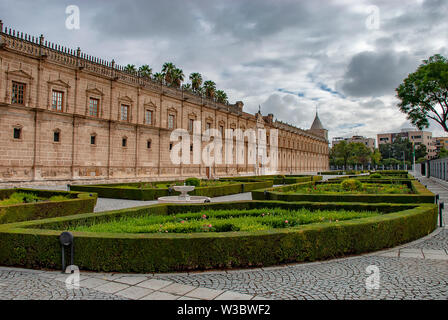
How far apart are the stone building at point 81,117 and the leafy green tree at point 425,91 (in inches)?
872

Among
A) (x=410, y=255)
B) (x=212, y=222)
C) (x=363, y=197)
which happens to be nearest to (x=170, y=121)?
(x=363, y=197)

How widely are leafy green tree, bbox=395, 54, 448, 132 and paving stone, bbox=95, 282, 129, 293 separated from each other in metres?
→ 27.9

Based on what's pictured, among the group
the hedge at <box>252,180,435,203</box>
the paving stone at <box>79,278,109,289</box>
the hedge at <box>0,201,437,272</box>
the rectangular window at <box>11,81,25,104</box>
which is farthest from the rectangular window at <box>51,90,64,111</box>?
the paving stone at <box>79,278,109,289</box>

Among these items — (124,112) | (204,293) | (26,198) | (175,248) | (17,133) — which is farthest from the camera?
(124,112)

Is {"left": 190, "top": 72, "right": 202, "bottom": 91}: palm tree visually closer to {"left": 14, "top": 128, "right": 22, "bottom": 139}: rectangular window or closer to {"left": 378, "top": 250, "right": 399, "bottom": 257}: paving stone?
{"left": 14, "top": 128, "right": 22, "bottom": 139}: rectangular window

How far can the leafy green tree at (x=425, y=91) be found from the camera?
25.0 meters

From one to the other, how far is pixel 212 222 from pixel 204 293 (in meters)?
3.25

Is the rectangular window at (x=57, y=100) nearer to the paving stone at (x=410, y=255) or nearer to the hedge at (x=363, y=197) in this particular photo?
the hedge at (x=363, y=197)

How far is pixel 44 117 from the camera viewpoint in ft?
71.3

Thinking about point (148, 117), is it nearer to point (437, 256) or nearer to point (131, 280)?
point (131, 280)

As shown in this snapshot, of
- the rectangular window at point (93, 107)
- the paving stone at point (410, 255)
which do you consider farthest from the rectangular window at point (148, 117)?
the paving stone at point (410, 255)

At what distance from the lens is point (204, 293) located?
13.3ft

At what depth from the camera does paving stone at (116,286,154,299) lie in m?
3.96

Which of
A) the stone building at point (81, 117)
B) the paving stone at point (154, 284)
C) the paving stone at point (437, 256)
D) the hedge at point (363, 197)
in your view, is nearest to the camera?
the paving stone at point (154, 284)
